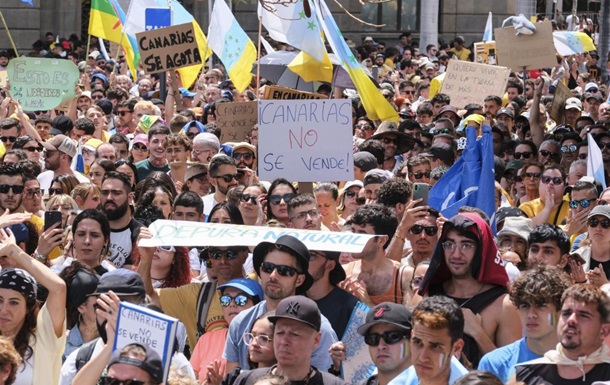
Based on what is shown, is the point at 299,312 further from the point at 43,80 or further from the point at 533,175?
the point at 43,80

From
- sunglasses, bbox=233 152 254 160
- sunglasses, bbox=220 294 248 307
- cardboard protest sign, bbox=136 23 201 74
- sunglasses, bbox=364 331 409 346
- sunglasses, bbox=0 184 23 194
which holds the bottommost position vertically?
sunglasses, bbox=220 294 248 307

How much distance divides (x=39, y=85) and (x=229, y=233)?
8633mm

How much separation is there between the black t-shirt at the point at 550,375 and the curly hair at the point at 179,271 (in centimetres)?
281

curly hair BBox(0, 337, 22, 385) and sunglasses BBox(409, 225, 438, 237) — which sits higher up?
sunglasses BBox(409, 225, 438, 237)

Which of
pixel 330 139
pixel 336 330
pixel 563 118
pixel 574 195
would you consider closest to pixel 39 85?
pixel 563 118

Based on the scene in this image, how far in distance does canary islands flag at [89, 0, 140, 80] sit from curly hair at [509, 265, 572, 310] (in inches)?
511

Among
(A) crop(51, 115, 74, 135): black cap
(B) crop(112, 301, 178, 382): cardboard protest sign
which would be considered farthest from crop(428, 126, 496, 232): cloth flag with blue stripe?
(A) crop(51, 115, 74, 135): black cap

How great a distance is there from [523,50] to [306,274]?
9656mm

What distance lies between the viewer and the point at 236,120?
13234 millimetres

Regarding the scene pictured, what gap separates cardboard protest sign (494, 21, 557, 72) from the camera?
52.7 feet

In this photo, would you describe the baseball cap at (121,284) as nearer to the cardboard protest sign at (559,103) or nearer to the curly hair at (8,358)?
the curly hair at (8,358)

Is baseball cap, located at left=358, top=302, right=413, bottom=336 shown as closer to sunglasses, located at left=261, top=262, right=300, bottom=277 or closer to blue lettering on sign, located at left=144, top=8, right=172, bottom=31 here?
sunglasses, located at left=261, top=262, right=300, bottom=277

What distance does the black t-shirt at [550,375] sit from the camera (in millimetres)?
5777

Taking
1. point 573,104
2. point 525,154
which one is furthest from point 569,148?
point 573,104
